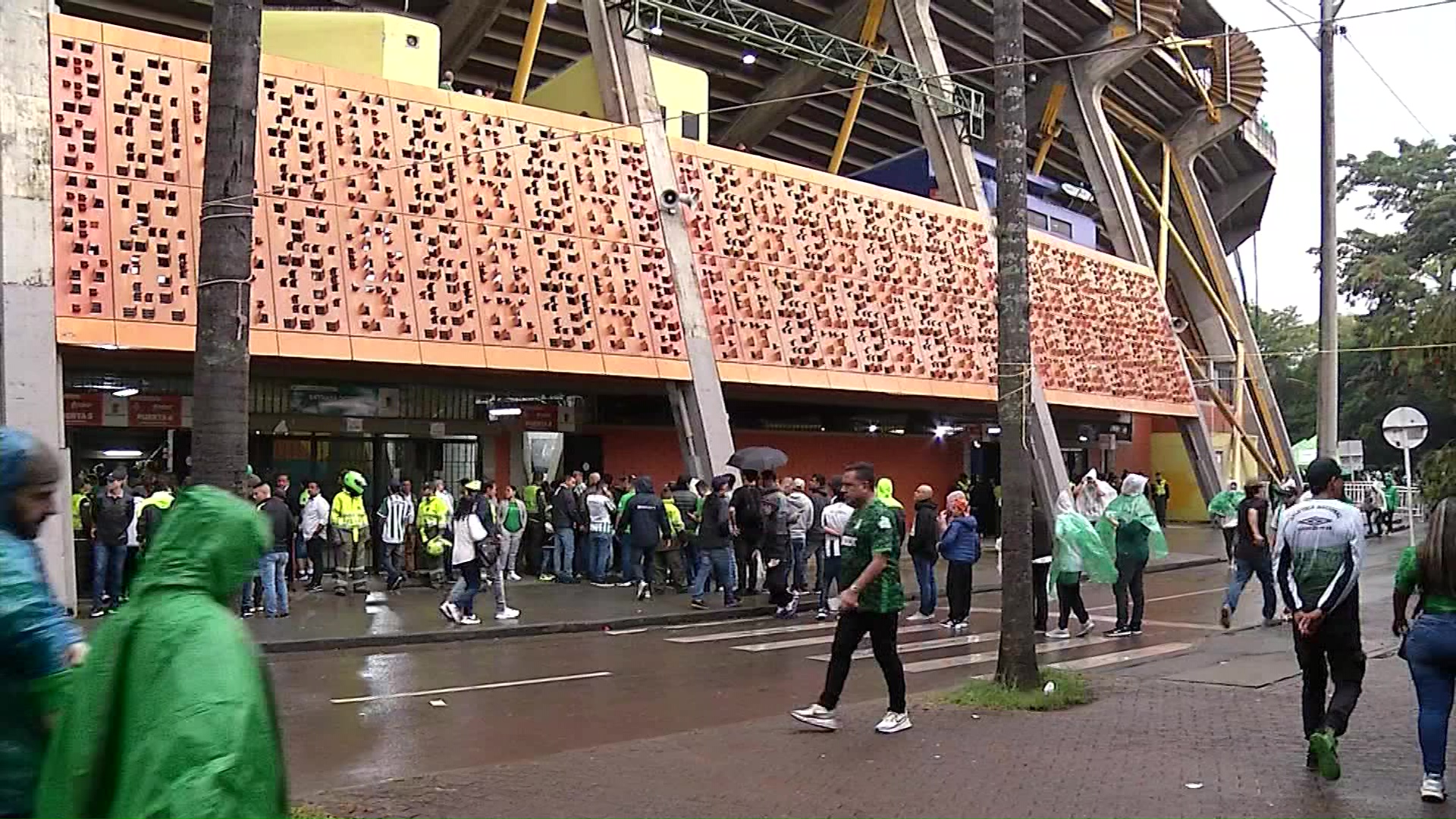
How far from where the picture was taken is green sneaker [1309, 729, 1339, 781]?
708 centimetres

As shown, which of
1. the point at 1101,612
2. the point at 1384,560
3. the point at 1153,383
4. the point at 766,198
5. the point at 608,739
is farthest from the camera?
the point at 1153,383

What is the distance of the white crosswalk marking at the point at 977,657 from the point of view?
40.5ft

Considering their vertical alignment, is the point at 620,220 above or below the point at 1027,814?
above

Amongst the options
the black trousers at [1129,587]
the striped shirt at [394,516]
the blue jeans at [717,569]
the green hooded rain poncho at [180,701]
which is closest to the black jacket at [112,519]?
the striped shirt at [394,516]

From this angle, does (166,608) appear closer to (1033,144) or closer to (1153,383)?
(1153,383)

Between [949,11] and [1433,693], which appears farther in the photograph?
[949,11]

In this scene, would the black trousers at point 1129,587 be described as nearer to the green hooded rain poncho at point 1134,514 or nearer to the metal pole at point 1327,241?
the green hooded rain poncho at point 1134,514

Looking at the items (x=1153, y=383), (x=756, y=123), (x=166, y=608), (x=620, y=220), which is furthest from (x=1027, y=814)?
(x=1153, y=383)

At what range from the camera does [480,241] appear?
19.5 meters

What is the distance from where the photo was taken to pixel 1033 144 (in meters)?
37.2

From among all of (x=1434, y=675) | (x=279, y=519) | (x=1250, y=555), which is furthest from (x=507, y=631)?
(x=1434, y=675)

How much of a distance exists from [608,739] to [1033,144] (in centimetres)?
3151

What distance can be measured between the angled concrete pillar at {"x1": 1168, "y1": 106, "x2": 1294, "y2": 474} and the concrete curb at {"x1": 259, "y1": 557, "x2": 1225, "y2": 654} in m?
27.2

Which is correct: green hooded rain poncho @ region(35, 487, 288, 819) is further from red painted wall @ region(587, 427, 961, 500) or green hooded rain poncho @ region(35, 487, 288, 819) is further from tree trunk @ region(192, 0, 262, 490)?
red painted wall @ region(587, 427, 961, 500)
